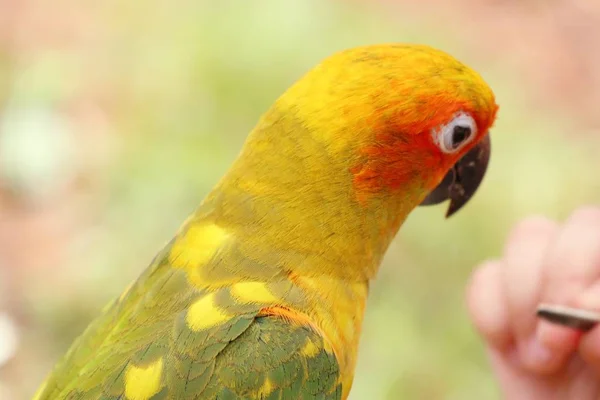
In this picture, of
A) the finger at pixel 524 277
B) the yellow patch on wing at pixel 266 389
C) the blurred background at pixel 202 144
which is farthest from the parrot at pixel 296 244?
the blurred background at pixel 202 144

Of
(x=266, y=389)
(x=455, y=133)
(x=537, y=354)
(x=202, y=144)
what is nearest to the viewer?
(x=266, y=389)

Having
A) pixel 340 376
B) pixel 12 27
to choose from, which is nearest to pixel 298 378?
pixel 340 376

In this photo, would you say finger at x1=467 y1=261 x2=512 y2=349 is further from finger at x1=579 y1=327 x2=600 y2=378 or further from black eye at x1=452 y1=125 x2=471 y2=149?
black eye at x1=452 y1=125 x2=471 y2=149

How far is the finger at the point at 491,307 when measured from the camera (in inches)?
41.1

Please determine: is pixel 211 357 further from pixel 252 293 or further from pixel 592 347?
pixel 592 347

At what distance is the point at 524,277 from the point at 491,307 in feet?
0.25

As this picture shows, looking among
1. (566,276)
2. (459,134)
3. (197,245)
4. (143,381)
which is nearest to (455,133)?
(459,134)

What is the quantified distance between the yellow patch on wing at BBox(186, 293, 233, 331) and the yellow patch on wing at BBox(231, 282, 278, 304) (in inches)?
1.1

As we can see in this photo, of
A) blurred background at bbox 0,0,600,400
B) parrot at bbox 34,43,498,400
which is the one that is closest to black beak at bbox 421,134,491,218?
parrot at bbox 34,43,498,400

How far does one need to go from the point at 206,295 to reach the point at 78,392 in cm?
19

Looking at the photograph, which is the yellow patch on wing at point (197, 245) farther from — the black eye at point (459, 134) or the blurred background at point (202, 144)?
the blurred background at point (202, 144)

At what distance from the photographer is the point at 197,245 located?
Answer: 0.92m

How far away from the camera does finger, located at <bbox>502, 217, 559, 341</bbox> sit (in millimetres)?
1003

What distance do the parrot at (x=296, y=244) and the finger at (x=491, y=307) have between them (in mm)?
216
